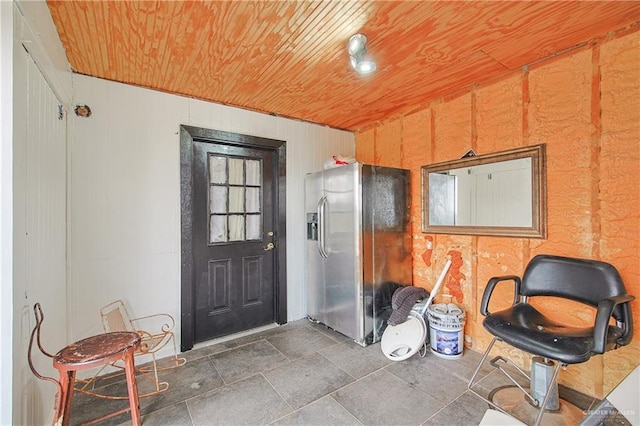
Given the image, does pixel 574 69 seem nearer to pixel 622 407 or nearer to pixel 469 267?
pixel 469 267

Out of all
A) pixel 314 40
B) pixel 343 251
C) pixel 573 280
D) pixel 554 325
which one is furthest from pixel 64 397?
pixel 573 280

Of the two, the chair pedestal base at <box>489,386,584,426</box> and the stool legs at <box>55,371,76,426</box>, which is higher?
the stool legs at <box>55,371,76,426</box>

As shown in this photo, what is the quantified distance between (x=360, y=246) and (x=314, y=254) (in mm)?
740

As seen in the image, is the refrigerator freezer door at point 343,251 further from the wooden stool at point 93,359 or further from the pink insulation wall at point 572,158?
the wooden stool at point 93,359

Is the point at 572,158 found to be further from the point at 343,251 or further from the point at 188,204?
the point at 188,204

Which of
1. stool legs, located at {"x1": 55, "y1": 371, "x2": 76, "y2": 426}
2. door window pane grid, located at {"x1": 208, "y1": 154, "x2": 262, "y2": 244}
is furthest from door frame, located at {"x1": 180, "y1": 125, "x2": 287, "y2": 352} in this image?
stool legs, located at {"x1": 55, "y1": 371, "x2": 76, "y2": 426}

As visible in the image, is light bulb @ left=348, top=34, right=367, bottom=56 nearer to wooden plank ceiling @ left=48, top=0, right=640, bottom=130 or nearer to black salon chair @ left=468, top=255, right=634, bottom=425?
wooden plank ceiling @ left=48, top=0, right=640, bottom=130

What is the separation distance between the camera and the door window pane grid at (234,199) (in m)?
2.83

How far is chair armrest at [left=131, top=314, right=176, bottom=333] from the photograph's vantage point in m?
2.39

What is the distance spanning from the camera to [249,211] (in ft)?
9.98

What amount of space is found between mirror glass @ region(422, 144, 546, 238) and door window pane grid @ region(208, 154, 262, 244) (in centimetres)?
183

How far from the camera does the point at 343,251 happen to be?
2785mm

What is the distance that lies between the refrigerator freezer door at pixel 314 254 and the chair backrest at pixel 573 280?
1858mm

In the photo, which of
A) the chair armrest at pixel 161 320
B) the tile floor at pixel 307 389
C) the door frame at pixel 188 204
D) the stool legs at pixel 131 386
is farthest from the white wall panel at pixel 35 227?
the door frame at pixel 188 204
